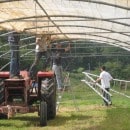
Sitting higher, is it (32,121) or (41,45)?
(41,45)

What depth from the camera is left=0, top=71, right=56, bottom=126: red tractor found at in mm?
10016

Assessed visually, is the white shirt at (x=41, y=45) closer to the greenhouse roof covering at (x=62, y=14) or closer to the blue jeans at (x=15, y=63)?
the greenhouse roof covering at (x=62, y=14)

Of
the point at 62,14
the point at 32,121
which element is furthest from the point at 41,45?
the point at 32,121

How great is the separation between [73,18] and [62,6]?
1958 millimetres

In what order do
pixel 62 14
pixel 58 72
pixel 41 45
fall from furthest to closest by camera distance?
pixel 58 72 → pixel 41 45 → pixel 62 14

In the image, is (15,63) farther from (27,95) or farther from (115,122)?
(115,122)

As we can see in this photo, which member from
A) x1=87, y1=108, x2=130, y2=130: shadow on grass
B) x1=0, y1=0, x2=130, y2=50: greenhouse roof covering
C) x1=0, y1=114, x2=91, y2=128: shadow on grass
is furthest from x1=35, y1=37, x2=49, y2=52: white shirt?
x1=87, y1=108, x2=130, y2=130: shadow on grass

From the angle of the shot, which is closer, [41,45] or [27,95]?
[27,95]

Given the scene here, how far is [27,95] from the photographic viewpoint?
10422mm

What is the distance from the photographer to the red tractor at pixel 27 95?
32.9ft

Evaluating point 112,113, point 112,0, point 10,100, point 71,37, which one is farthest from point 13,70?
point 71,37

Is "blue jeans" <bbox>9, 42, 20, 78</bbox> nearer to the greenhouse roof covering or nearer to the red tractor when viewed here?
the red tractor

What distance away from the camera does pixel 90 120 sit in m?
11.1

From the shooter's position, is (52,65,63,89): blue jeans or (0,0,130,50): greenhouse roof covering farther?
(52,65,63,89): blue jeans
